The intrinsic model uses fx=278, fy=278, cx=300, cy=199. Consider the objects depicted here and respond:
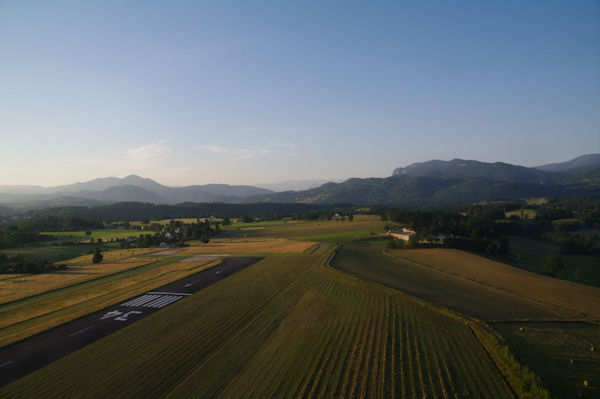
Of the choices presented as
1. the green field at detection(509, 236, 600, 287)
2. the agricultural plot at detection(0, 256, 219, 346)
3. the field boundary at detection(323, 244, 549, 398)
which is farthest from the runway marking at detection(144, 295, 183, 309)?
the green field at detection(509, 236, 600, 287)

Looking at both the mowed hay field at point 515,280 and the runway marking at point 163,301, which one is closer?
the mowed hay field at point 515,280

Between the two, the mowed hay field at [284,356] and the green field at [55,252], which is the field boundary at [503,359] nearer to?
the mowed hay field at [284,356]

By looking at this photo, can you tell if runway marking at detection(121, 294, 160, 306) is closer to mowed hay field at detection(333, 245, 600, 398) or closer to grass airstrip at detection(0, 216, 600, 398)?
grass airstrip at detection(0, 216, 600, 398)

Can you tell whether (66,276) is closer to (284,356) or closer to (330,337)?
(284,356)

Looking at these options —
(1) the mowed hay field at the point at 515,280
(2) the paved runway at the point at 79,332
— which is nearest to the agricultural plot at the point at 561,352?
(1) the mowed hay field at the point at 515,280

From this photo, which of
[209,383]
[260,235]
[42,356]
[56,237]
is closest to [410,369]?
[209,383]

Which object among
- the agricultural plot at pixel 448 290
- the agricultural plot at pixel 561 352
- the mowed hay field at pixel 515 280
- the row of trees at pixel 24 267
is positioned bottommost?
the mowed hay field at pixel 515 280

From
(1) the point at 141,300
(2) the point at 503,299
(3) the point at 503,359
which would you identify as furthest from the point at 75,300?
(2) the point at 503,299
